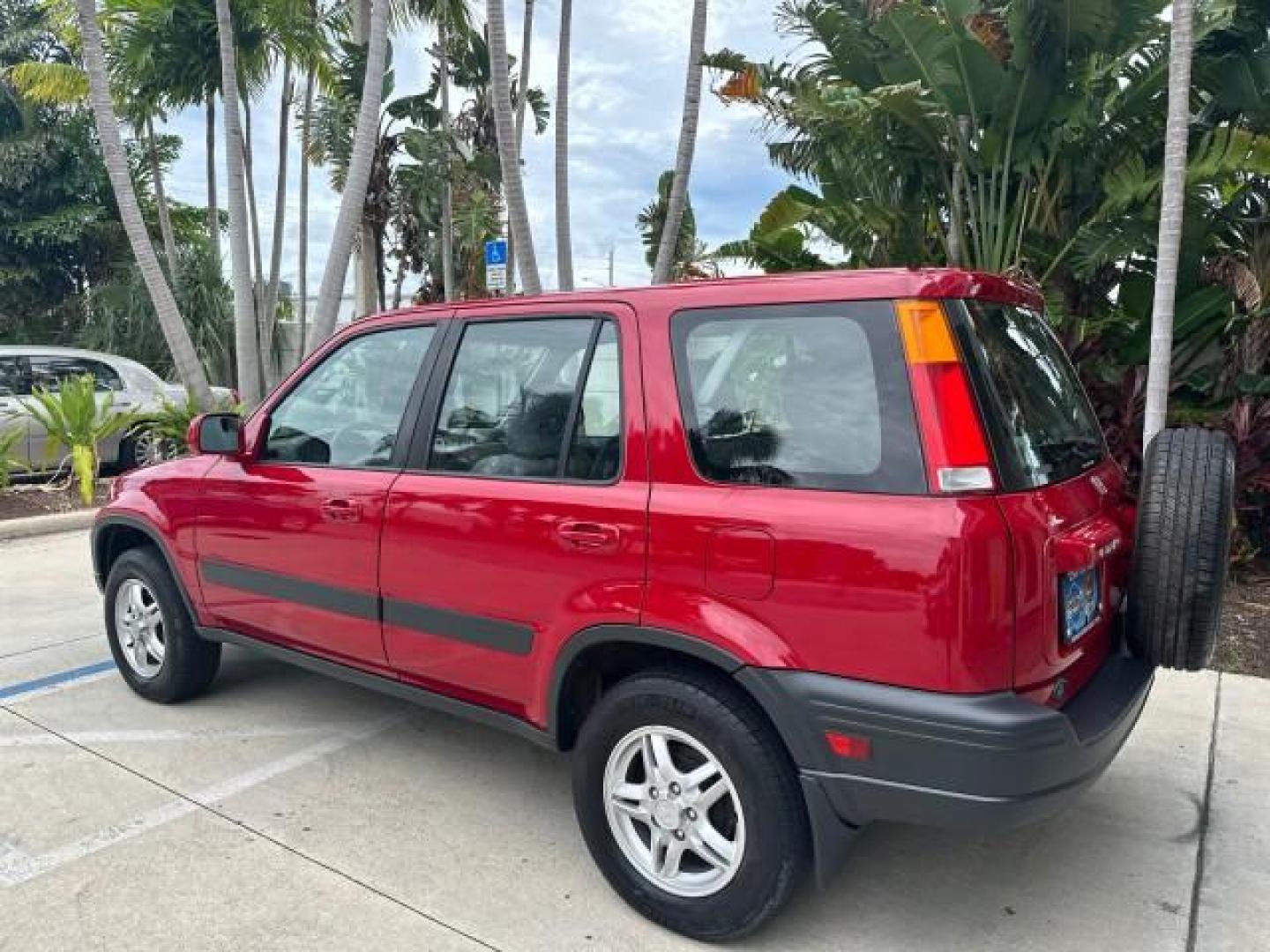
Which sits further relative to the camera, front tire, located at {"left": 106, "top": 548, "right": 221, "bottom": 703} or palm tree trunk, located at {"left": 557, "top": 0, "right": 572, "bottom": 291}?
palm tree trunk, located at {"left": 557, "top": 0, "right": 572, "bottom": 291}

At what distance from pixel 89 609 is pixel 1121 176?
7.44 metres

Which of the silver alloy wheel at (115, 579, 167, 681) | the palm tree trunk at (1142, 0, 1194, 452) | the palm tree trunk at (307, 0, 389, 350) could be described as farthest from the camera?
the palm tree trunk at (307, 0, 389, 350)

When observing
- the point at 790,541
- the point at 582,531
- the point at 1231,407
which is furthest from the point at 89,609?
the point at 1231,407

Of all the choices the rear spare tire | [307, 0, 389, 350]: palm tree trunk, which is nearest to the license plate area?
the rear spare tire

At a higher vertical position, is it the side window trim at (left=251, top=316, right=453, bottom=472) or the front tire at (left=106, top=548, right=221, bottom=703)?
the side window trim at (left=251, top=316, right=453, bottom=472)

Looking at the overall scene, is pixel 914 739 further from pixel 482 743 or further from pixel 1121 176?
pixel 1121 176

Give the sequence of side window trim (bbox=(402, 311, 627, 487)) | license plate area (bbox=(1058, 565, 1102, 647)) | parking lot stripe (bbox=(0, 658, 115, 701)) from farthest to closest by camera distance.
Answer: parking lot stripe (bbox=(0, 658, 115, 701)), side window trim (bbox=(402, 311, 627, 487)), license plate area (bbox=(1058, 565, 1102, 647))

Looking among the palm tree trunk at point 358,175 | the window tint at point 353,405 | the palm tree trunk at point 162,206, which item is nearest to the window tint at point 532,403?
the window tint at point 353,405

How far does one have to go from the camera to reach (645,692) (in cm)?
260

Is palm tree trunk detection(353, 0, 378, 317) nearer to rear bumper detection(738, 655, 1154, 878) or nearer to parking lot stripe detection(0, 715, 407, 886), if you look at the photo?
parking lot stripe detection(0, 715, 407, 886)

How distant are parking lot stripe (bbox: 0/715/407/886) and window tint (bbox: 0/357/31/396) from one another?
730cm

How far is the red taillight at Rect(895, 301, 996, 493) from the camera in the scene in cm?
222

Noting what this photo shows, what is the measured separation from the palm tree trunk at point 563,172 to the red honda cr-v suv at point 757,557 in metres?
7.53

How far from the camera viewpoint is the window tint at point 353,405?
3393mm
